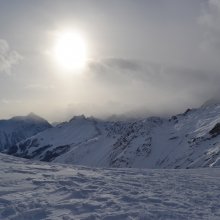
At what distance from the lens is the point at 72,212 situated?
1323 centimetres

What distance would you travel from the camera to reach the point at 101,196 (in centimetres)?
1593

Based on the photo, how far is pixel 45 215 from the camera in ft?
41.4

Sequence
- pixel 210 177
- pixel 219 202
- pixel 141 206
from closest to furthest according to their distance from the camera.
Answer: pixel 141 206, pixel 219 202, pixel 210 177

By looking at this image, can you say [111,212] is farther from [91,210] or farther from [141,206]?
[141,206]

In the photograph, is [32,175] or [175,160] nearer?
[32,175]

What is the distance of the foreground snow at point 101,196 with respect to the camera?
13.2 meters

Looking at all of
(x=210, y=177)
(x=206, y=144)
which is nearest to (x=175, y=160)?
(x=206, y=144)

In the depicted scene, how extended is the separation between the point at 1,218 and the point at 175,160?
549 feet

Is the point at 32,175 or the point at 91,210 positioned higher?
the point at 32,175

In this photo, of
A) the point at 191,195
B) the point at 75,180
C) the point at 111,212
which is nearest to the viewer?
the point at 111,212

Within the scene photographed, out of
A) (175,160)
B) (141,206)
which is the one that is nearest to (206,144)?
(175,160)

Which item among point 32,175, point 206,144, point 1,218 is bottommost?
point 1,218

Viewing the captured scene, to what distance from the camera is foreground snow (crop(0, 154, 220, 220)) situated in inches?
521

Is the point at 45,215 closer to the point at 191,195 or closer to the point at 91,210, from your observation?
the point at 91,210
